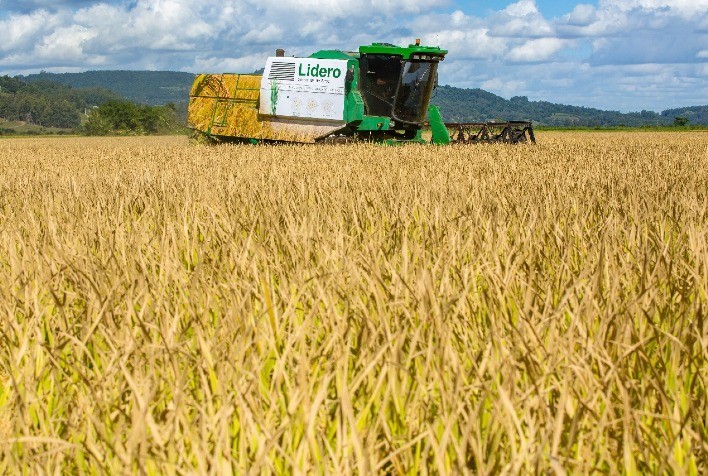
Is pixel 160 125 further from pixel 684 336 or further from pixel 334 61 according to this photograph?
pixel 684 336

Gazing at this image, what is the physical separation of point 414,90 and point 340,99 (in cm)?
143

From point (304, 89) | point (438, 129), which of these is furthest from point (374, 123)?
point (304, 89)

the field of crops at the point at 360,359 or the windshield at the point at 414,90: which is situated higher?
the windshield at the point at 414,90

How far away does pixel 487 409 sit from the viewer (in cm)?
148

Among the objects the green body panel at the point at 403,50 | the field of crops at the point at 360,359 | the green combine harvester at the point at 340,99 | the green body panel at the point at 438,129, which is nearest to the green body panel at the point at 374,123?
the green combine harvester at the point at 340,99

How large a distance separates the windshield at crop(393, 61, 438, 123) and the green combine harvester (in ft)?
0.06

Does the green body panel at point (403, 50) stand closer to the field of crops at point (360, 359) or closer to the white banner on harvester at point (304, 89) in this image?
the white banner on harvester at point (304, 89)

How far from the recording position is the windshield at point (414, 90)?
1409 cm

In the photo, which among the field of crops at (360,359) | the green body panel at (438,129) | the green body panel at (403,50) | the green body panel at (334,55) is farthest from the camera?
the green body panel at (438,129)

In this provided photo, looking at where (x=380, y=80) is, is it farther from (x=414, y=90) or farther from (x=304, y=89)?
(x=304, y=89)

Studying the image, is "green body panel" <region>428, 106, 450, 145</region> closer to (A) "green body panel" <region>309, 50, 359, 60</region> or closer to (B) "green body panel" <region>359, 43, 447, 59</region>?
(B) "green body panel" <region>359, 43, 447, 59</region>

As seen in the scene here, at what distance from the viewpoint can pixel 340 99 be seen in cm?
1389

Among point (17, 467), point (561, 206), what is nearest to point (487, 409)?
point (17, 467)

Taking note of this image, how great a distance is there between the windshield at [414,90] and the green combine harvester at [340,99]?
2cm
